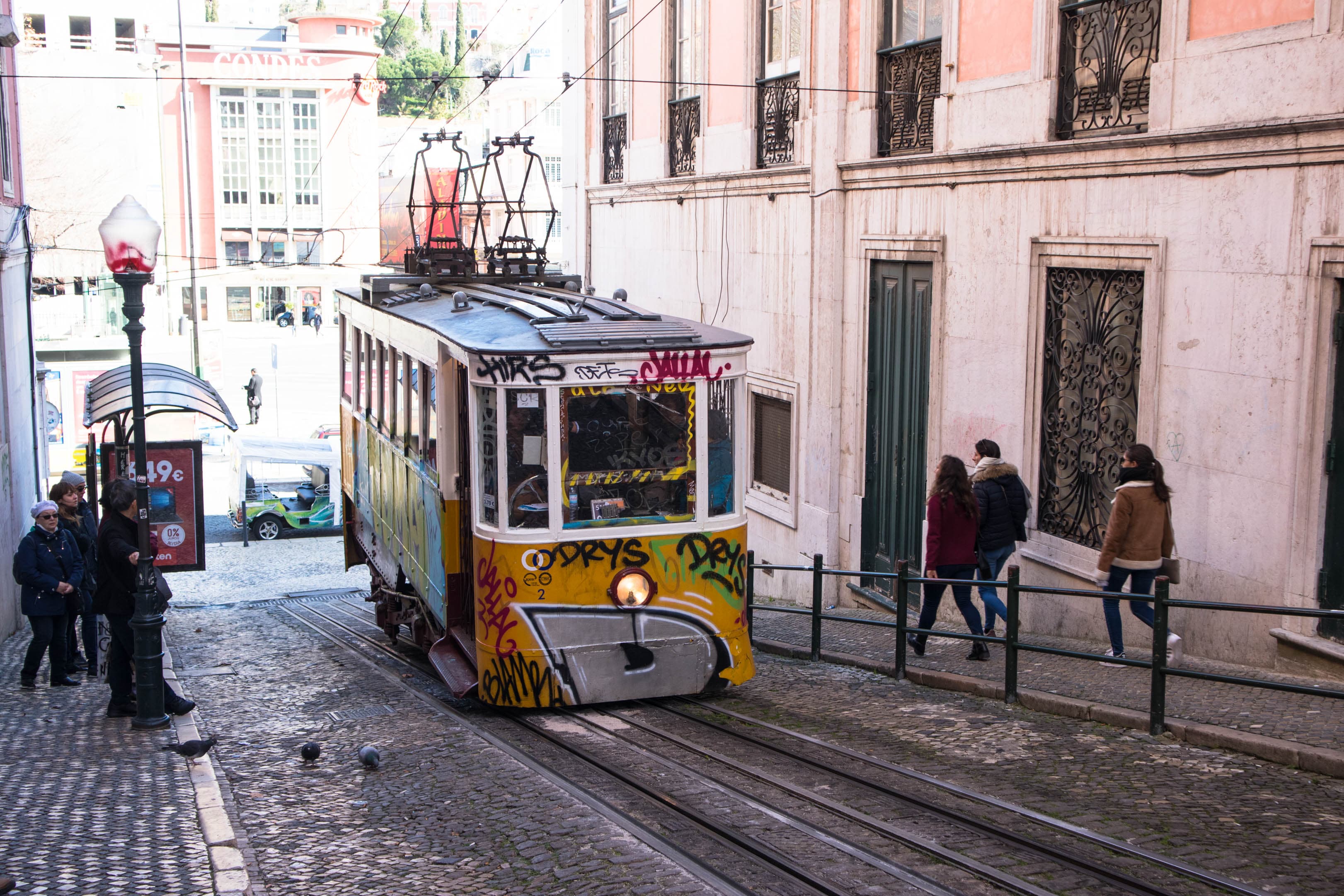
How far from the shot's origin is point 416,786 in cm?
688

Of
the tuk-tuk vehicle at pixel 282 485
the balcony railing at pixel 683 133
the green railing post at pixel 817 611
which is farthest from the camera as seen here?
the tuk-tuk vehicle at pixel 282 485

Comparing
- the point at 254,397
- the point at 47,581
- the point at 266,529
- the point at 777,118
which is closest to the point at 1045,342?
the point at 777,118

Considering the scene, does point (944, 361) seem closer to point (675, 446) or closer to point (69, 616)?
point (675, 446)

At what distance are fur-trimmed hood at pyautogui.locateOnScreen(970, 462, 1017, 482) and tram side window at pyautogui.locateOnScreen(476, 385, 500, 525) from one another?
3655 millimetres

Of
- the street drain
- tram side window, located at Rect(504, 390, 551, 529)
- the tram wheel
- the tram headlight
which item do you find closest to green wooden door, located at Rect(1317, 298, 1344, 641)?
the tram headlight

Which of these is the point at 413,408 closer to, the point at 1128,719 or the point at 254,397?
the point at 1128,719

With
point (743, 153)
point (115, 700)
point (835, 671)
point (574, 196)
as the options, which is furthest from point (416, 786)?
point (574, 196)

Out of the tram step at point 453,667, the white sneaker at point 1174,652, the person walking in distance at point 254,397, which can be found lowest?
the person walking in distance at point 254,397

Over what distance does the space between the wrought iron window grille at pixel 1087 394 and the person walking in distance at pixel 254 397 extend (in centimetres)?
3200

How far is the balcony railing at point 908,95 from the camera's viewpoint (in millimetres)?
12141

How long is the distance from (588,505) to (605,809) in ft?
7.20

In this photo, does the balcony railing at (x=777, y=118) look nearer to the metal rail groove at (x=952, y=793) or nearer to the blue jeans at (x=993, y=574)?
the blue jeans at (x=993, y=574)

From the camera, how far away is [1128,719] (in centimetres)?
736

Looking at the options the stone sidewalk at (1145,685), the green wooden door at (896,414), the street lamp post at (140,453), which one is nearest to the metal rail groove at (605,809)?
the street lamp post at (140,453)
